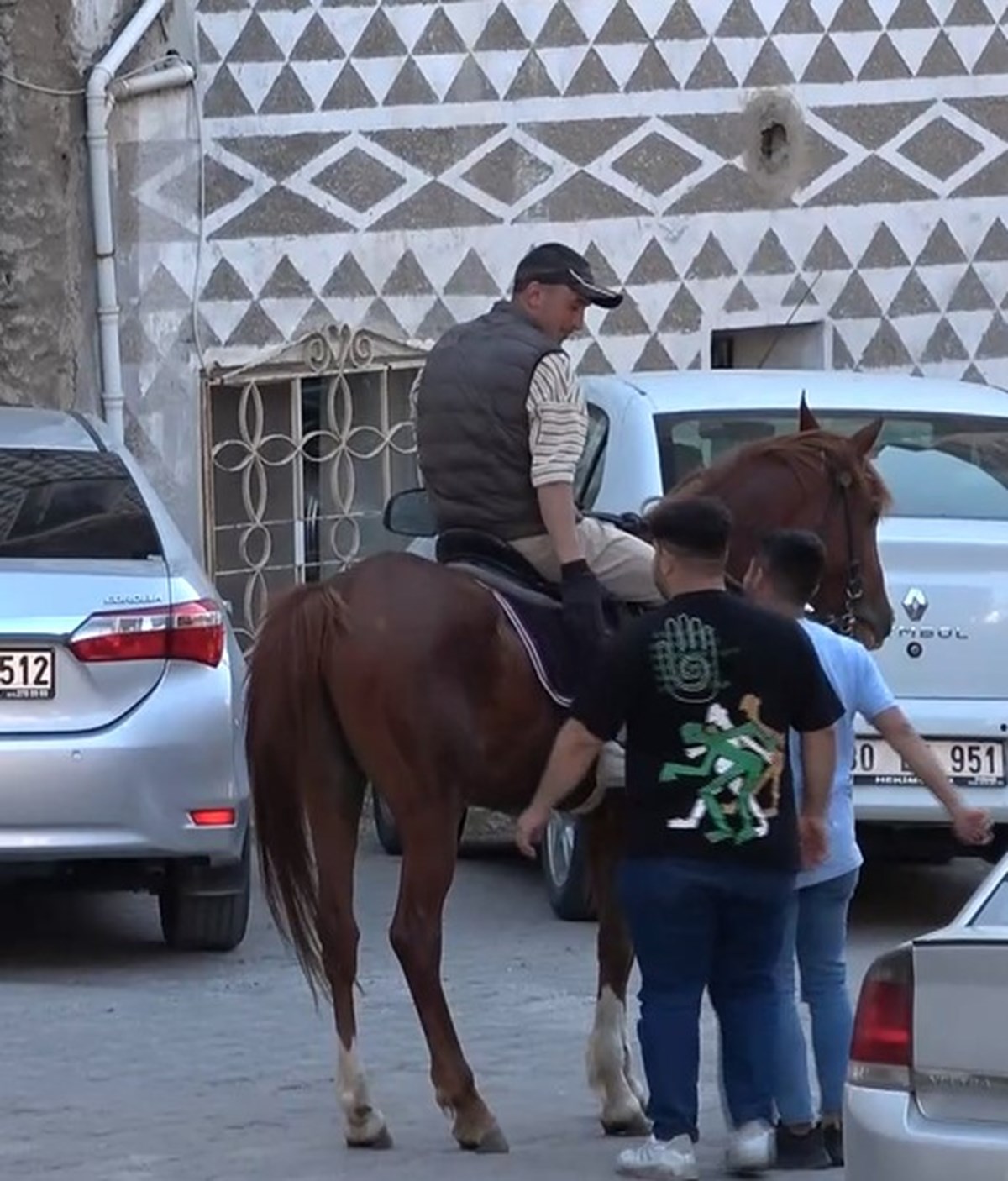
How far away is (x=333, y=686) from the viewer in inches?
320

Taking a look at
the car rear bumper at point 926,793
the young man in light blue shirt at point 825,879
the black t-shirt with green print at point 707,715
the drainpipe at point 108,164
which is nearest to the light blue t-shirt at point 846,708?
the young man in light blue shirt at point 825,879

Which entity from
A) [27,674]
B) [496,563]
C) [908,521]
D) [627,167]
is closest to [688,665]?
[496,563]

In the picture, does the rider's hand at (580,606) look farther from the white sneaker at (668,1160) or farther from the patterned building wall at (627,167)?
the patterned building wall at (627,167)

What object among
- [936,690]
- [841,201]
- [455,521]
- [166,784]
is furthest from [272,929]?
[841,201]

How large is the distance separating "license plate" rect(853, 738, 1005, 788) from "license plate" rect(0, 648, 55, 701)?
2727 millimetres

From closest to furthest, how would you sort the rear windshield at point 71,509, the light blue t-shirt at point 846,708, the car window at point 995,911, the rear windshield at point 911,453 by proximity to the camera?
the car window at point 995,911 < the light blue t-shirt at point 846,708 < the rear windshield at point 71,509 < the rear windshield at point 911,453

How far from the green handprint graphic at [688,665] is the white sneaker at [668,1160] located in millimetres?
1055

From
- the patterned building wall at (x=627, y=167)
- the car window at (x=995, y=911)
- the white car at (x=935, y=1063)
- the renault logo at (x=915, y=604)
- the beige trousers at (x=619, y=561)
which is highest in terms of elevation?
the patterned building wall at (x=627, y=167)

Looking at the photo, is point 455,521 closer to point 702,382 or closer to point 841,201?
point 702,382

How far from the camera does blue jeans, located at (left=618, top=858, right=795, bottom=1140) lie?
24.1 ft

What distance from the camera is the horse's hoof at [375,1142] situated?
815 centimetres

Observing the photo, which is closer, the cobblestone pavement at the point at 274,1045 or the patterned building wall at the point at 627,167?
the cobblestone pavement at the point at 274,1045

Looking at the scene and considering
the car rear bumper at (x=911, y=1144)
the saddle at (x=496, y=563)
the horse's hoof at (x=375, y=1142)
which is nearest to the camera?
the car rear bumper at (x=911, y=1144)

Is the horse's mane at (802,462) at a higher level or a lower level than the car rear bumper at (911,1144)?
higher
